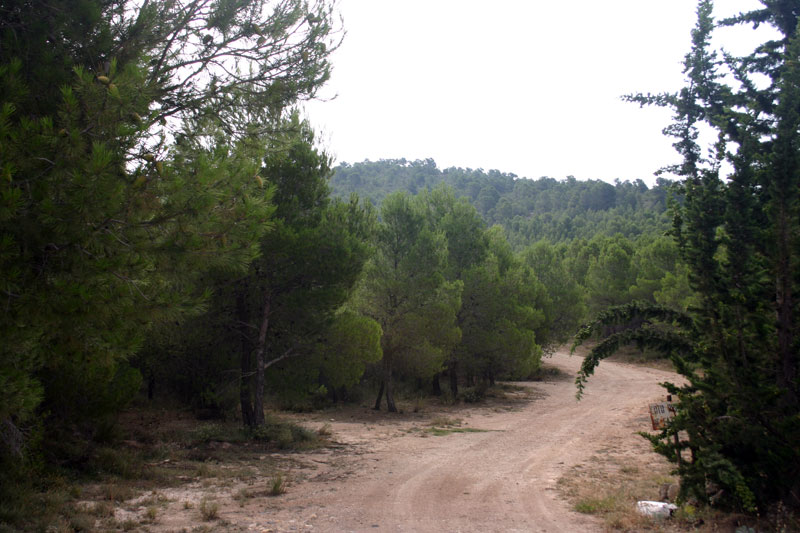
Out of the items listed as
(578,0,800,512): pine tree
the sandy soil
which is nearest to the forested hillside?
the sandy soil

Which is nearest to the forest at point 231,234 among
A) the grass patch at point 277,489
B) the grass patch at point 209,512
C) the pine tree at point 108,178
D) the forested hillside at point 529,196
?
the pine tree at point 108,178

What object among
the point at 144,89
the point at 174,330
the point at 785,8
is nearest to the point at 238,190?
the point at 144,89

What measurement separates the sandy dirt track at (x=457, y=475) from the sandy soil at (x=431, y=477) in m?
0.02

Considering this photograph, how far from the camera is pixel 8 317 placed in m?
3.88

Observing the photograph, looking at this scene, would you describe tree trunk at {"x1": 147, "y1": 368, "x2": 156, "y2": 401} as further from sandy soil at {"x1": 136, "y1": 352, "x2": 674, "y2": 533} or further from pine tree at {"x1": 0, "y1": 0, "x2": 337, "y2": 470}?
pine tree at {"x1": 0, "y1": 0, "x2": 337, "y2": 470}

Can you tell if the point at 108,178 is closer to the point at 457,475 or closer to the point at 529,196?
the point at 457,475

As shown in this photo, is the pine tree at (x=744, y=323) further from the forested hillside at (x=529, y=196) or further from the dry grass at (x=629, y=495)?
the forested hillside at (x=529, y=196)

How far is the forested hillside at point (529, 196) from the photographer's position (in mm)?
104125

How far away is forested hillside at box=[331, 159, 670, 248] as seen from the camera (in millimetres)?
104125

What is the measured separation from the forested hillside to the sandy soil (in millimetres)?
78869

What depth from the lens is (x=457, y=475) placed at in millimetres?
9141

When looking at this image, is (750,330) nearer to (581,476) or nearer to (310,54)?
(581,476)

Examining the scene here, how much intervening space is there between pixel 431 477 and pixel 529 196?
141 meters

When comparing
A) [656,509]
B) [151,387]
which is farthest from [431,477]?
[151,387]
